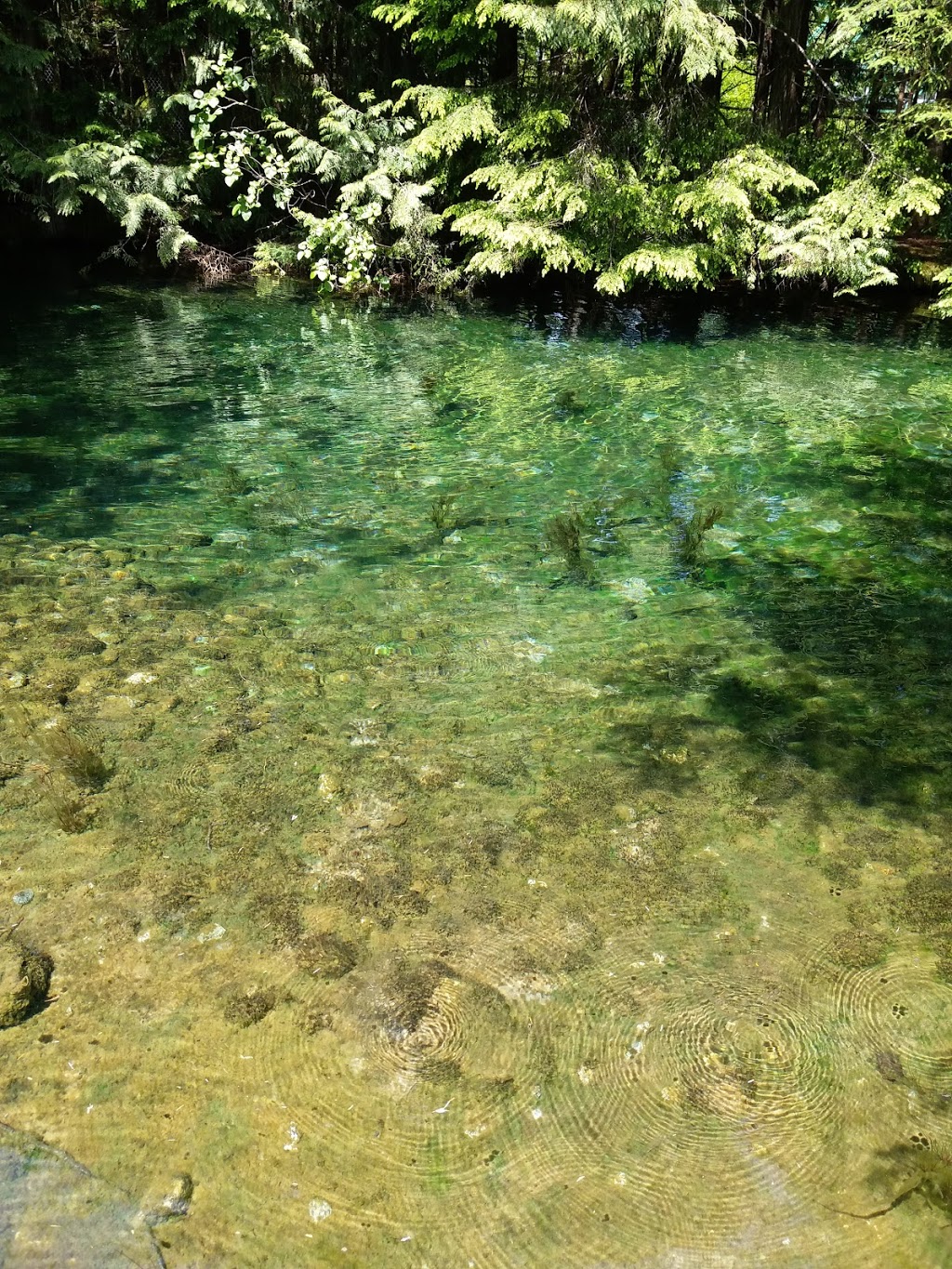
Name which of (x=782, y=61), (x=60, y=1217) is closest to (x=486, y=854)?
(x=60, y=1217)

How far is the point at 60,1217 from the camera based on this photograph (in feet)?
7.84

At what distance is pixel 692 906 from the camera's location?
11.7ft

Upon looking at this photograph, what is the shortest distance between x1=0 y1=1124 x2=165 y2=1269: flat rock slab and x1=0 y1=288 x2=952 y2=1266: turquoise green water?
0.06 metres

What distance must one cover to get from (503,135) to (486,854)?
49.3 ft

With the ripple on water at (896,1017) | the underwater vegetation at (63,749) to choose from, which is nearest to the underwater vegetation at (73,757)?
the underwater vegetation at (63,749)

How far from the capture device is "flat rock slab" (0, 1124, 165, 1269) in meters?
2.30

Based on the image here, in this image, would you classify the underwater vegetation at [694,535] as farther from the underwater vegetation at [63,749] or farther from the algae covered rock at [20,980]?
the algae covered rock at [20,980]

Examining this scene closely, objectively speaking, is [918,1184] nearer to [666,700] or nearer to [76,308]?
[666,700]

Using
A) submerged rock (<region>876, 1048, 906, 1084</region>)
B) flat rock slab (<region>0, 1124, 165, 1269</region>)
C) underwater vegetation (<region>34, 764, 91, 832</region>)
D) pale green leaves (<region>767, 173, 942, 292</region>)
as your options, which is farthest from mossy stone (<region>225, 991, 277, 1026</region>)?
pale green leaves (<region>767, 173, 942, 292</region>)

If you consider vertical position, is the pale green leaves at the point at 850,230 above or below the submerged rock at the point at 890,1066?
above

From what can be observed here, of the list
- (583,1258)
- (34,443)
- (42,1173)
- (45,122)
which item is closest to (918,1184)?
(583,1258)

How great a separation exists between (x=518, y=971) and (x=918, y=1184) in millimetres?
1381

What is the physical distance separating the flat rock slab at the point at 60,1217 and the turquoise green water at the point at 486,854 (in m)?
0.06

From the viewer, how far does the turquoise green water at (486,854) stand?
2.56 m
